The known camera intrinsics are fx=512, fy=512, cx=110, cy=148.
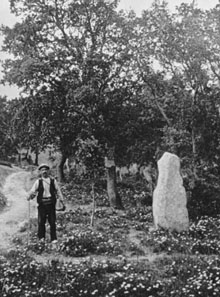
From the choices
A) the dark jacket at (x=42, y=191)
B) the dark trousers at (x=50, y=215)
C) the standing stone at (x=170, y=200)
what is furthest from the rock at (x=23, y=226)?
the standing stone at (x=170, y=200)

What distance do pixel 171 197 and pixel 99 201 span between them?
9.05m

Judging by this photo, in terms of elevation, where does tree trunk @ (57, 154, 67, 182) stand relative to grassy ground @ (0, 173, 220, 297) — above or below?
above

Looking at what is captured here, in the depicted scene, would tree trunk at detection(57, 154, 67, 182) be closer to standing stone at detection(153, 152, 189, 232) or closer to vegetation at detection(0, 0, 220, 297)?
vegetation at detection(0, 0, 220, 297)

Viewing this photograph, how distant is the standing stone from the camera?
68.0 feet

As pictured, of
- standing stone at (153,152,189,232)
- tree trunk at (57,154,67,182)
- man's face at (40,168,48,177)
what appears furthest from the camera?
tree trunk at (57,154,67,182)

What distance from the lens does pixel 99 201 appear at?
29.5 metres

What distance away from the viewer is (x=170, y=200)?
21031 mm

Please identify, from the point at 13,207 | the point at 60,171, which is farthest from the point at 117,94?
the point at 60,171

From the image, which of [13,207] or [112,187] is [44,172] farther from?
[13,207]

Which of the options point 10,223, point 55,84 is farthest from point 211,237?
point 55,84

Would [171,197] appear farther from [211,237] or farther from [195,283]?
[195,283]

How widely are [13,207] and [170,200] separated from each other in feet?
38.0

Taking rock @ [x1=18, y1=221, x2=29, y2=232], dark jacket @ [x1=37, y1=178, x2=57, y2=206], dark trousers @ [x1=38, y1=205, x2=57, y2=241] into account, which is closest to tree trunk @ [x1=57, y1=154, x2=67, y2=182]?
rock @ [x1=18, y1=221, x2=29, y2=232]

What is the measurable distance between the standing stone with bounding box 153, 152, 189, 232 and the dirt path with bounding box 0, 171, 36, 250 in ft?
20.1
